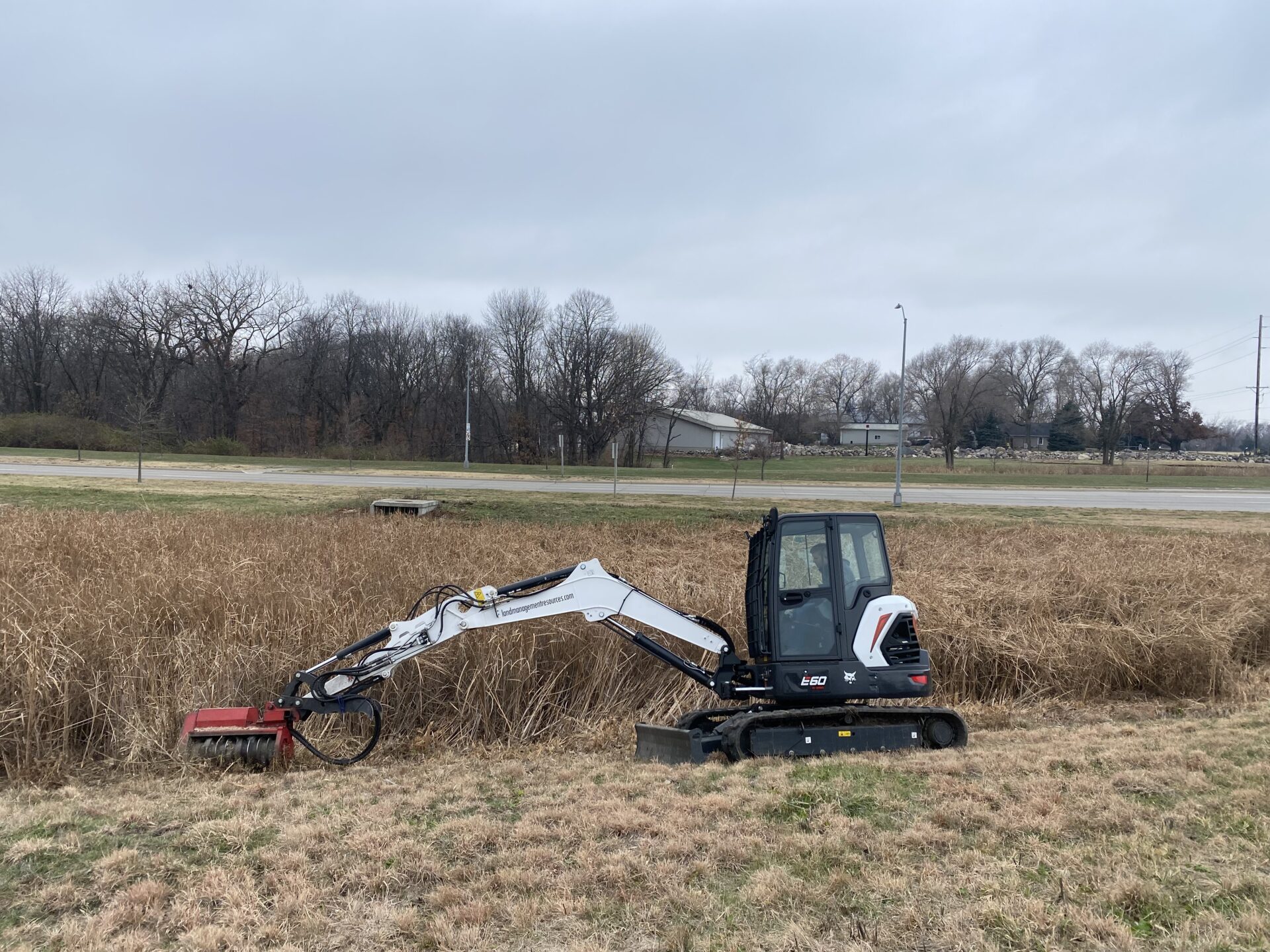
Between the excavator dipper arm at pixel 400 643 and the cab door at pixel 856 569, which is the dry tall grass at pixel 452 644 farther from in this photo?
the cab door at pixel 856 569

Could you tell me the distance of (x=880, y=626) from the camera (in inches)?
283

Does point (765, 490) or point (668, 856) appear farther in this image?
point (765, 490)

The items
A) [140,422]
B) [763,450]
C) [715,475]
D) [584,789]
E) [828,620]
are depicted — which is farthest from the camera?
[715,475]

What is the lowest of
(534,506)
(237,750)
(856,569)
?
(237,750)

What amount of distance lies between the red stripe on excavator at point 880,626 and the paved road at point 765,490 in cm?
2441

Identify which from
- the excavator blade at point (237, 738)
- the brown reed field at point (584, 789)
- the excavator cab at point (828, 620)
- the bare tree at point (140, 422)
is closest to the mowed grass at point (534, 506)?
the bare tree at point (140, 422)

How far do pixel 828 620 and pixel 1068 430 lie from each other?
106 m

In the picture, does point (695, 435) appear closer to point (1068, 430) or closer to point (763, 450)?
point (1068, 430)

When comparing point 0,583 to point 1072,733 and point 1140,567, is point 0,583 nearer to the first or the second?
point 1072,733

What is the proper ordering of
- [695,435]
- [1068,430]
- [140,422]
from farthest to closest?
[1068,430] < [695,435] < [140,422]

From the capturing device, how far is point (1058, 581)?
13.2m

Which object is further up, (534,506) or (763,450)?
(763,450)

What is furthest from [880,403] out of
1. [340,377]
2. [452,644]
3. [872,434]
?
[452,644]

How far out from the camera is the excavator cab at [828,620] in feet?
23.4
